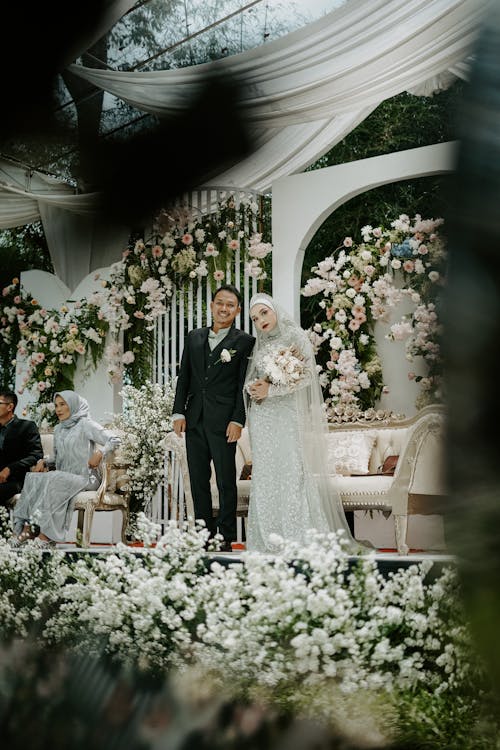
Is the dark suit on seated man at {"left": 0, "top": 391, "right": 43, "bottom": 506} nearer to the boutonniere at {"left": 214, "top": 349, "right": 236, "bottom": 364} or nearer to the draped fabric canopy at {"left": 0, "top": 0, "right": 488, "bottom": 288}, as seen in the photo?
the draped fabric canopy at {"left": 0, "top": 0, "right": 488, "bottom": 288}

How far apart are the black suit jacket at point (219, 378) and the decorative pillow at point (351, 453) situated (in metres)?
1.26

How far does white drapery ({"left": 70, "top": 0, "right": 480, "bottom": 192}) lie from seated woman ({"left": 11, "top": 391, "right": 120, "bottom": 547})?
470 cm

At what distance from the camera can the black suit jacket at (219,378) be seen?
4.94m

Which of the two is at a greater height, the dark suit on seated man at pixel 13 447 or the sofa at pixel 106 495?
the dark suit on seated man at pixel 13 447

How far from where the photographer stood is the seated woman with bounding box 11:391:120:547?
17.0 feet

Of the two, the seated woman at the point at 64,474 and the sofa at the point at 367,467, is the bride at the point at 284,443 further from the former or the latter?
the seated woman at the point at 64,474

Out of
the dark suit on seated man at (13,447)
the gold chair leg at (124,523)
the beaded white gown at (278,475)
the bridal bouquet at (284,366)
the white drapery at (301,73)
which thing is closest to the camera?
the white drapery at (301,73)

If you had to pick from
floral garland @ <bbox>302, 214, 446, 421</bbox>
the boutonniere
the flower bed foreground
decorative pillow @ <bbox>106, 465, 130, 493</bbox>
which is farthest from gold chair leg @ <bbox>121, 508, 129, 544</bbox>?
the flower bed foreground

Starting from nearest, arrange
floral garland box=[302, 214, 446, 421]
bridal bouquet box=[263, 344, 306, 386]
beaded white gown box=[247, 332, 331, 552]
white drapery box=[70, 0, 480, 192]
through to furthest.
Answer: white drapery box=[70, 0, 480, 192] < bridal bouquet box=[263, 344, 306, 386] < beaded white gown box=[247, 332, 331, 552] < floral garland box=[302, 214, 446, 421]

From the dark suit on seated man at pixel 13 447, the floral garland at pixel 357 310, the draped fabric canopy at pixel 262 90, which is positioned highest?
the floral garland at pixel 357 310

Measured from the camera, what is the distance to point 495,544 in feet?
0.55

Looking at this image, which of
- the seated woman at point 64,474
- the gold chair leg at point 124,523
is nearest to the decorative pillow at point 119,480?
the gold chair leg at point 124,523

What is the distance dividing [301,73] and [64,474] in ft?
17.2

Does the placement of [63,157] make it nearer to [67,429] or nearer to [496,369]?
[496,369]
